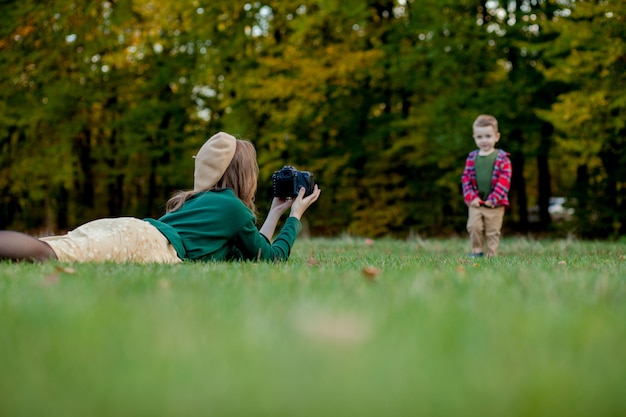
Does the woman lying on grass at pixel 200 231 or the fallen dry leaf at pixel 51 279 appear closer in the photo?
the fallen dry leaf at pixel 51 279

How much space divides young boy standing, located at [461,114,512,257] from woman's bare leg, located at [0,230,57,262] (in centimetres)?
478

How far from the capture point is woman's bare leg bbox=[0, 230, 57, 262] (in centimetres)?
477

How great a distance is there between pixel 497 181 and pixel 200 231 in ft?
13.1

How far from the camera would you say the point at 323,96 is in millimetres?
19078

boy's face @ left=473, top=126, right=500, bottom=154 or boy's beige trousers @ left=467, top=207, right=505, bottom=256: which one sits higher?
boy's face @ left=473, top=126, right=500, bottom=154

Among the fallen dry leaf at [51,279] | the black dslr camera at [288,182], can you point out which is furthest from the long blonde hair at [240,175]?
the fallen dry leaf at [51,279]

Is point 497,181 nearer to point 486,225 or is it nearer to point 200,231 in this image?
point 486,225

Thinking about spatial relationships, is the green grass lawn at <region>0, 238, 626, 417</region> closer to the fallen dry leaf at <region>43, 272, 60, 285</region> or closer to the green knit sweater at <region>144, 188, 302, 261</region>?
the fallen dry leaf at <region>43, 272, 60, 285</region>

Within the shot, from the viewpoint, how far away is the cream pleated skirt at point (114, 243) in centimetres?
491

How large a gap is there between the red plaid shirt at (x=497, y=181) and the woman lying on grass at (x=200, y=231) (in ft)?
9.46

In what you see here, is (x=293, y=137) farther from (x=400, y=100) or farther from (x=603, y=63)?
(x=603, y=63)

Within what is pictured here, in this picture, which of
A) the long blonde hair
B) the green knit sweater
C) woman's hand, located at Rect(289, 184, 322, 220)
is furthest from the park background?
the green knit sweater

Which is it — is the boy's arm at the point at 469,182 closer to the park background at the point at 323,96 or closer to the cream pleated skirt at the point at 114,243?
the cream pleated skirt at the point at 114,243

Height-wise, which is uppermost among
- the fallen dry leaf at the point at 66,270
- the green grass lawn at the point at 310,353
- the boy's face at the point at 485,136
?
the boy's face at the point at 485,136
